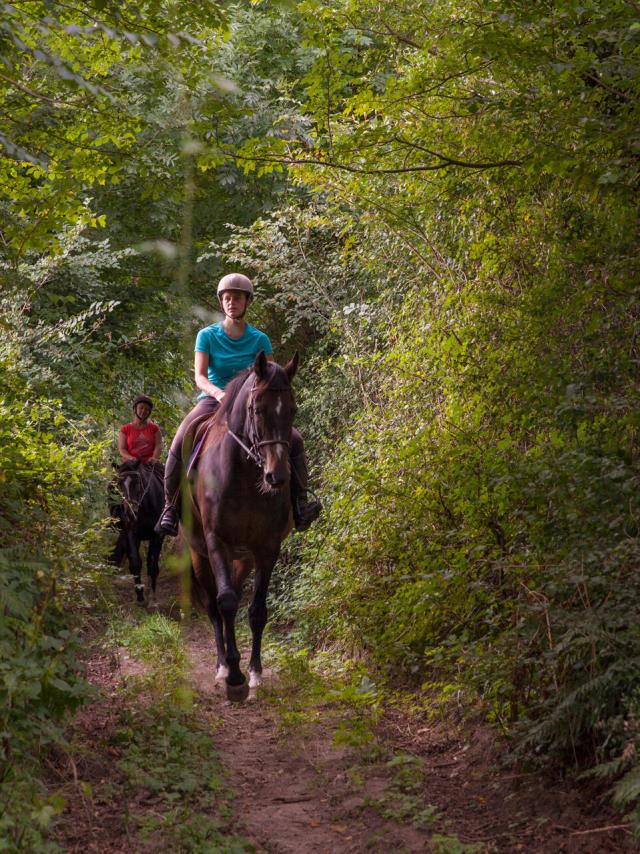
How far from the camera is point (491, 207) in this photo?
28.2 feet

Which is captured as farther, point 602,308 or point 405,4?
point 405,4

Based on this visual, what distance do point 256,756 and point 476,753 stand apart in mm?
1502

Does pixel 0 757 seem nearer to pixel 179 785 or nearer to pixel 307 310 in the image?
pixel 179 785

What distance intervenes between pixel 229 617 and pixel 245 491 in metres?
1.04

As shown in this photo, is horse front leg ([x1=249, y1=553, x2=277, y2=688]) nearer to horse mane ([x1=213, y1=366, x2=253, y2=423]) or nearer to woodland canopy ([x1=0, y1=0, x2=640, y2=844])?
woodland canopy ([x1=0, y1=0, x2=640, y2=844])

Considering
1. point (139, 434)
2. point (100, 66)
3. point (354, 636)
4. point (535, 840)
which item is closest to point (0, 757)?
point (535, 840)

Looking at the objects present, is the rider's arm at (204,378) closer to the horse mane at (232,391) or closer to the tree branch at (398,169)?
the horse mane at (232,391)

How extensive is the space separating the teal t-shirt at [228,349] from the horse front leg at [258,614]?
67.6 inches

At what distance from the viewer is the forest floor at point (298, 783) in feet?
15.3

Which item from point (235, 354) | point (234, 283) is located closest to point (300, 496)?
point (235, 354)

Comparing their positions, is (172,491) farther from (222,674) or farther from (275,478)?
(275,478)

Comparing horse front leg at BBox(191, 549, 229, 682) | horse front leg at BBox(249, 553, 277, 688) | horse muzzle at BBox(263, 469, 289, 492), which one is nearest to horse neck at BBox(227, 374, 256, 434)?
horse muzzle at BBox(263, 469, 289, 492)

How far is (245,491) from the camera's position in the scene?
8492mm

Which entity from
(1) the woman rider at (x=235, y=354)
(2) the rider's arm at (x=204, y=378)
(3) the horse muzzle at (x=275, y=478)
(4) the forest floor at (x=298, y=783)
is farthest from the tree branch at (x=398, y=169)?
(4) the forest floor at (x=298, y=783)
